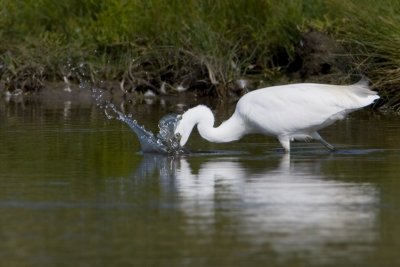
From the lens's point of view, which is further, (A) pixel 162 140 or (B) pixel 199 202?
(A) pixel 162 140

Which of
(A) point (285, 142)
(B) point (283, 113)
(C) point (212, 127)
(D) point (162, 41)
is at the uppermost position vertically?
(D) point (162, 41)

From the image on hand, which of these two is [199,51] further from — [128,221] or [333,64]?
[128,221]

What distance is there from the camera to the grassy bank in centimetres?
2166

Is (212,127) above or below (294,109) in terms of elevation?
below

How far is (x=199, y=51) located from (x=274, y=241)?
44.4ft

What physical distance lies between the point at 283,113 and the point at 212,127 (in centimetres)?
77

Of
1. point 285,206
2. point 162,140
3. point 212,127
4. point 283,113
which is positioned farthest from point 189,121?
point 285,206

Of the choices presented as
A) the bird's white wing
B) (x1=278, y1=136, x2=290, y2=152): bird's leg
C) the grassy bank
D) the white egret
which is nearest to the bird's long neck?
the white egret

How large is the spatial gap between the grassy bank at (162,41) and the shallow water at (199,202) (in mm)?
6066

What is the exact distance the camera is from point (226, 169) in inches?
482

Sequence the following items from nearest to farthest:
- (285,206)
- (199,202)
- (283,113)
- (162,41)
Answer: (285,206)
(199,202)
(283,113)
(162,41)

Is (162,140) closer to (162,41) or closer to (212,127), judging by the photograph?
(212,127)

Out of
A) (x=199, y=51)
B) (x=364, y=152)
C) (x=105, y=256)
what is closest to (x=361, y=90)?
(x=364, y=152)

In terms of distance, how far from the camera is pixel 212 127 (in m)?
13.8
